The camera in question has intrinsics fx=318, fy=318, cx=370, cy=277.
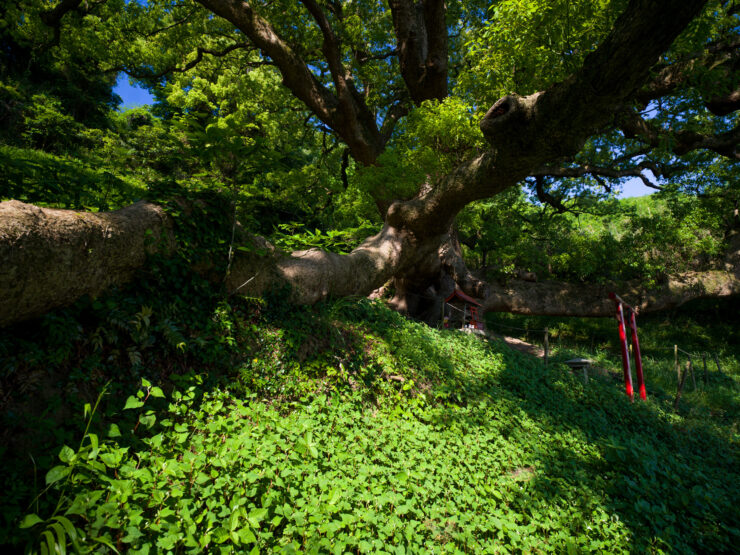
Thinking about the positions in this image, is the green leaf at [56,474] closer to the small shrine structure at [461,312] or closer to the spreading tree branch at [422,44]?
the small shrine structure at [461,312]

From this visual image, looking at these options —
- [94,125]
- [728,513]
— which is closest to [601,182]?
[728,513]

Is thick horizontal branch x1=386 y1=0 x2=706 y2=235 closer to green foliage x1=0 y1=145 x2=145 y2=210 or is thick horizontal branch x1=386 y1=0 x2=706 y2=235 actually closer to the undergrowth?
the undergrowth

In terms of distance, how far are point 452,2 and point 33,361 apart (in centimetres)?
1343

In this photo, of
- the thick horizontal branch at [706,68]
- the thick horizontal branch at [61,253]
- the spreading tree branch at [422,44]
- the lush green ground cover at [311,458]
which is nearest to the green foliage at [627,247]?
the spreading tree branch at [422,44]

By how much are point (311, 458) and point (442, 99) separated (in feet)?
30.1

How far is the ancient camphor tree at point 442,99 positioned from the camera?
275 cm

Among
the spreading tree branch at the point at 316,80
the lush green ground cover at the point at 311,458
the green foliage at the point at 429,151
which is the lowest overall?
the lush green ground cover at the point at 311,458

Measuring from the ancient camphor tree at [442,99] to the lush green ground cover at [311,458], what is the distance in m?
0.55

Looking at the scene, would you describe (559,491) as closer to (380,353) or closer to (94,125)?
(380,353)

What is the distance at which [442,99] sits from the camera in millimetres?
8734

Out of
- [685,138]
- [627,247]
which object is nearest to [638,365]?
[685,138]

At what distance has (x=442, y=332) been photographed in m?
7.48

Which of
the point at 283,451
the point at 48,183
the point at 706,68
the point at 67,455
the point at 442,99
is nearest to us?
the point at 67,455

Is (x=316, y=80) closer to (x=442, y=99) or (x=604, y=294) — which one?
(x=442, y=99)
